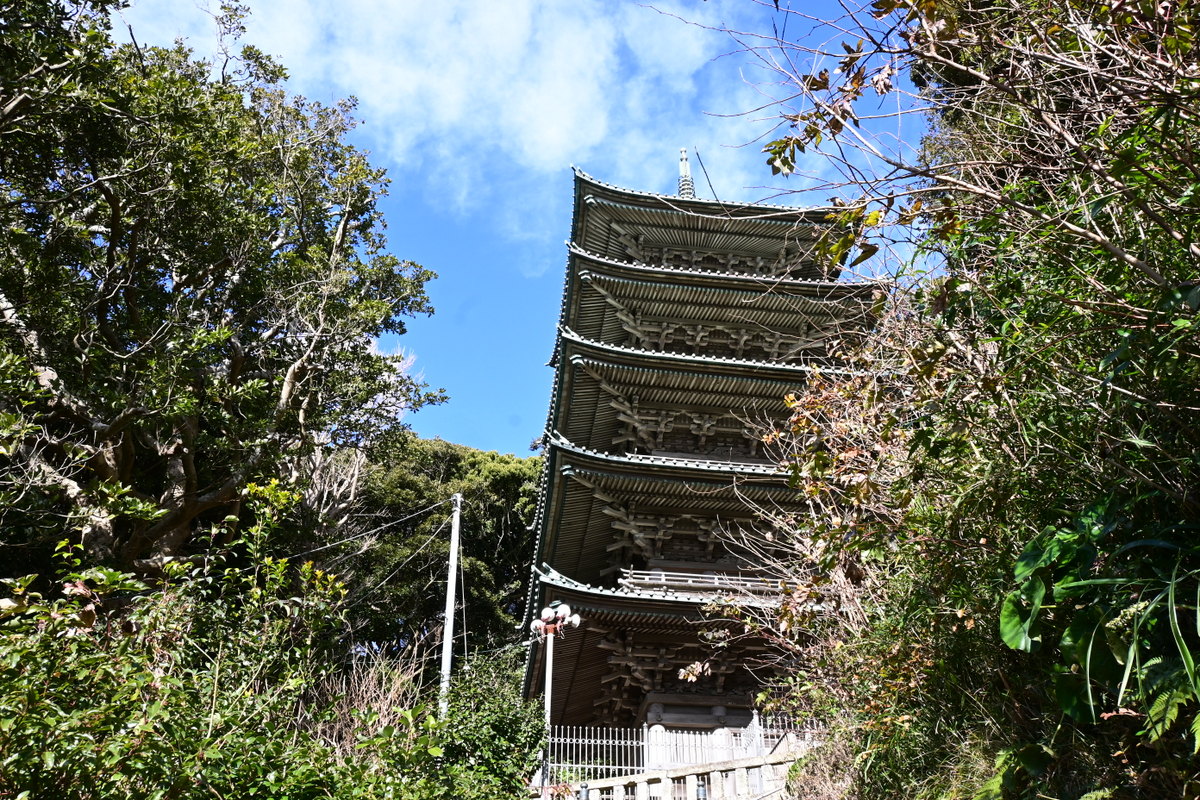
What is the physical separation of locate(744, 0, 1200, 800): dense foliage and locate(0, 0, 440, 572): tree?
5.40m

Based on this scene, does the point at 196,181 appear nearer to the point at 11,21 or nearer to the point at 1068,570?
the point at 11,21

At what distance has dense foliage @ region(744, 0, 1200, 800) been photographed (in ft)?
9.67

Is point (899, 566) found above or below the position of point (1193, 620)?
above

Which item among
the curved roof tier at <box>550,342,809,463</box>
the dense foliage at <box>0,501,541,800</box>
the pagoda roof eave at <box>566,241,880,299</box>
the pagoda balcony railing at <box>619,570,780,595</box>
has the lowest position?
the dense foliage at <box>0,501,541,800</box>

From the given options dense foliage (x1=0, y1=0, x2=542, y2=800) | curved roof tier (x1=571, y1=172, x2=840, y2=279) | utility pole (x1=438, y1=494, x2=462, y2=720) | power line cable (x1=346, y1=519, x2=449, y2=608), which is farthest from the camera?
power line cable (x1=346, y1=519, x2=449, y2=608)

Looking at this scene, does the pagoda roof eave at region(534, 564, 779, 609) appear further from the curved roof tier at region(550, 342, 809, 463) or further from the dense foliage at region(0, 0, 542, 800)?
the curved roof tier at region(550, 342, 809, 463)

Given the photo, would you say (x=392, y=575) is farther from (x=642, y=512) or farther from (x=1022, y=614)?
(x=1022, y=614)

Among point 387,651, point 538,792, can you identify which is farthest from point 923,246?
point 387,651

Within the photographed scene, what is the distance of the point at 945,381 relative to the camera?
15.0 ft

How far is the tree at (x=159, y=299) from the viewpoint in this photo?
8.48 meters

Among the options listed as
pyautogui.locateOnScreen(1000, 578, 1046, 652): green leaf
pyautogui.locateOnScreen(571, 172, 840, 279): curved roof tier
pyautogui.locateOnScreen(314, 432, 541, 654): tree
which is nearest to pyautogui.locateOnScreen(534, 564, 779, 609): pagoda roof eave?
pyautogui.locateOnScreen(314, 432, 541, 654): tree

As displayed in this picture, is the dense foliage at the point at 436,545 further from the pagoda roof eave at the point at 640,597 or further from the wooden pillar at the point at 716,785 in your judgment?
the wooden pillar at the point at 716,785

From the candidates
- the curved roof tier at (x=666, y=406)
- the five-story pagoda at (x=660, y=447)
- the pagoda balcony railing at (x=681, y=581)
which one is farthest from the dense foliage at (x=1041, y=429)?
the curved roof tier at (x=666, y=406)

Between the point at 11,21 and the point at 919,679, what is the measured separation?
27.6 feet
